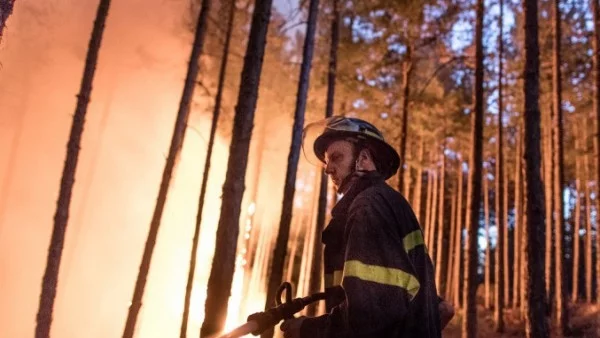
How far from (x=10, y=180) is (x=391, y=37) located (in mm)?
21542

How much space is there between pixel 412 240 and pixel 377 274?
341mm

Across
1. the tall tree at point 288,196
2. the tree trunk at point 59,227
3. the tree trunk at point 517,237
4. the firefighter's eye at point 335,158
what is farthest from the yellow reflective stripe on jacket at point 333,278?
the tree trunk at point 517,237

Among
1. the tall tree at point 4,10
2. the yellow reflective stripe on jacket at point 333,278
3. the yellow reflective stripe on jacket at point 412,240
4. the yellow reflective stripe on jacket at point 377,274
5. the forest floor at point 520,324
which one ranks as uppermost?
the tall tree at point 4,10

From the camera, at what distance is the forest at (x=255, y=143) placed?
9055mm

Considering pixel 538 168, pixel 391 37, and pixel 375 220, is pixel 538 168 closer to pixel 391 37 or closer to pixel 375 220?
pixel 375 220

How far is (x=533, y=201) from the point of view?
702cm

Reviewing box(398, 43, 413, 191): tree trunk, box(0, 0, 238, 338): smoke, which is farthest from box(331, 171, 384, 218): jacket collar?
box(0, 0, 238, 338): smoke

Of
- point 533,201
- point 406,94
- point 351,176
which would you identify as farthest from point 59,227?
point 406,94

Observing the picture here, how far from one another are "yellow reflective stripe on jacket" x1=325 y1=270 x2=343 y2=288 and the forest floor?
12.7 metres

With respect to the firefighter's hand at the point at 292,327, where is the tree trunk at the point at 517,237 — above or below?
above

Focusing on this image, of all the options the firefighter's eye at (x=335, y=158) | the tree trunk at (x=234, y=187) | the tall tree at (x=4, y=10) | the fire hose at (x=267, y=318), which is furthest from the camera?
the tree trunk at (x=234, y=187)

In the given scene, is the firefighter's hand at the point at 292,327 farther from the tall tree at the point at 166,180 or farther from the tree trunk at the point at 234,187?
the tall tree at the point at 166,180

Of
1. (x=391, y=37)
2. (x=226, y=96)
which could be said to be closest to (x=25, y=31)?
(x=226, y=96)

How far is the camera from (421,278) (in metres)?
2.15
